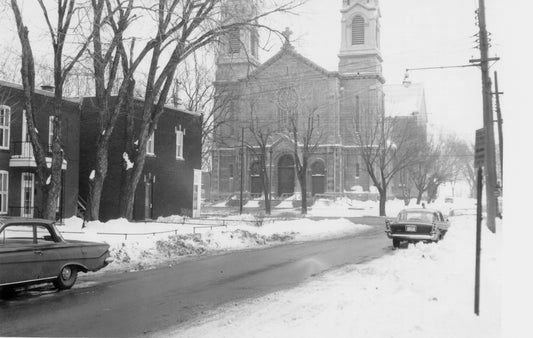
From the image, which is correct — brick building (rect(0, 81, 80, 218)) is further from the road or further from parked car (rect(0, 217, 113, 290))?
parked car (rect(0, 217, 113, 290))

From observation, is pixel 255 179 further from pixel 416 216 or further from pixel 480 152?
pixel 480 152

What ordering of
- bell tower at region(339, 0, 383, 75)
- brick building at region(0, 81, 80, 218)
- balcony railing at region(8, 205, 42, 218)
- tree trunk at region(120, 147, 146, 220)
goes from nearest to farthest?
bell tower at region(339, 0, 383, 75) < tree trunk at region(120, 147, 146, 220) < brick building at region(0, 81, 80, 218) < balcony railing at region(8, 205, 42, 218)

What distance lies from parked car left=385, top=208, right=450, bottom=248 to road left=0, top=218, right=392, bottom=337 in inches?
21.7

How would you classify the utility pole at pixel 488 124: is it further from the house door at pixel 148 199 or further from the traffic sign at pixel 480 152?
the house door at pixel 148 199

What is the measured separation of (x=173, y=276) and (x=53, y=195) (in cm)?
616

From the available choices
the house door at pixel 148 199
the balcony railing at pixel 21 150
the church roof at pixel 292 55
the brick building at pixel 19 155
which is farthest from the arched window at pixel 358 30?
the house door at pixel 148 199

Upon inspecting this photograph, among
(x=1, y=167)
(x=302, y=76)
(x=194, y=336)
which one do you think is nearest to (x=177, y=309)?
(x=194, y=336)

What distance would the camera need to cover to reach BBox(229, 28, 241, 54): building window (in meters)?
11.7

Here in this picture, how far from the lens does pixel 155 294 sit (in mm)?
8750

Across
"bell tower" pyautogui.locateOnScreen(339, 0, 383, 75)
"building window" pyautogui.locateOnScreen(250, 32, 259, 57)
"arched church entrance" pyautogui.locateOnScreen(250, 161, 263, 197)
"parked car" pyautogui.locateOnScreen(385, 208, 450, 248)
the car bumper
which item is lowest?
the car bumper

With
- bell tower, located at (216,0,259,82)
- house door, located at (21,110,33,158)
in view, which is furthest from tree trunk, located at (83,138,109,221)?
bell tower, located at (216,0,259,82)

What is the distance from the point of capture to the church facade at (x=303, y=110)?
347 inches

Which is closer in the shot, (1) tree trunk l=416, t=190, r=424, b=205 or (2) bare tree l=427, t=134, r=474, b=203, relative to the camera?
(2) bare tree l=427, t=134, r=474, b=203

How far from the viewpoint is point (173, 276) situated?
1064 cm
